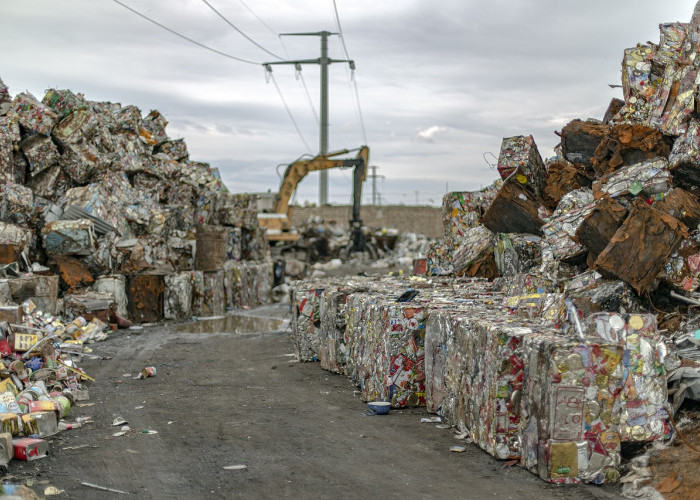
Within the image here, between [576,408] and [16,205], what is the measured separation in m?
10.3

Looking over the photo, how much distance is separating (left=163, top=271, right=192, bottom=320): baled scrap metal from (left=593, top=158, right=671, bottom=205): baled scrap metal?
8644mm

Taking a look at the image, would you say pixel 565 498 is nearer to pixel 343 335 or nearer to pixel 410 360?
pixel 410 360

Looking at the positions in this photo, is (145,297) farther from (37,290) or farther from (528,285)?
(528,285)

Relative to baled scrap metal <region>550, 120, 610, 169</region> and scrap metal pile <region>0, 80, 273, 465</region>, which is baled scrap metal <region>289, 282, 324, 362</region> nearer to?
scrap metal pile <region>0, 80, 273, 465</region>

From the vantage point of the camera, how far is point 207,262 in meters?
14.4

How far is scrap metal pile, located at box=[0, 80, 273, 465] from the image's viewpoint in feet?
34.6

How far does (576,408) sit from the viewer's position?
3.87 meters

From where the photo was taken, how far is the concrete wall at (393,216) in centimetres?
3447

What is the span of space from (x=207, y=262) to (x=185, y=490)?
10.6 meters

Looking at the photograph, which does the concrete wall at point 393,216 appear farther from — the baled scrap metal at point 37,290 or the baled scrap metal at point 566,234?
the baled scrap metal at point 566,234

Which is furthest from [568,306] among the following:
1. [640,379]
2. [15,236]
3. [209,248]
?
[209,248]

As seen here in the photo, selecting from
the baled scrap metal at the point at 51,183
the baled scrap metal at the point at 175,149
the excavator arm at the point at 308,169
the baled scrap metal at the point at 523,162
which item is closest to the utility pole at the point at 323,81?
the excavator arm at the point at 308,169

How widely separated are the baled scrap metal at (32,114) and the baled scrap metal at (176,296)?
11.3 feet

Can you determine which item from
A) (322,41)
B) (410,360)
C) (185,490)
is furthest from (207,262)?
(322,41)
